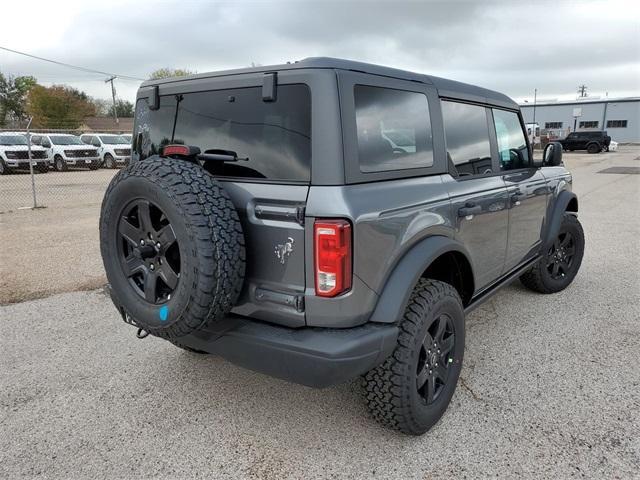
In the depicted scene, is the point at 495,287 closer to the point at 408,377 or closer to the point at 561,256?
the point at 408,377

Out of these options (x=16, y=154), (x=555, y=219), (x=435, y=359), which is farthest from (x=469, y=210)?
(x=16, y=154)

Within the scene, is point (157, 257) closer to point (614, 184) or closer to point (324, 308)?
point (324, 308)

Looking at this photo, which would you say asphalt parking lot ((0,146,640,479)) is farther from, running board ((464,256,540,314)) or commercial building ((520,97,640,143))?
commercial building ((520,97,640,143))

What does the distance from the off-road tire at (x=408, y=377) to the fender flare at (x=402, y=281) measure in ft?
0.44

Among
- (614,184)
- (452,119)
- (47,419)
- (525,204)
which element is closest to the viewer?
(47,419)

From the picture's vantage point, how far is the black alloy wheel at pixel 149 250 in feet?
7.29

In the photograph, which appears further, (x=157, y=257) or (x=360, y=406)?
(x=360, y=406)

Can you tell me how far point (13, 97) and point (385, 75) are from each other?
75.1m

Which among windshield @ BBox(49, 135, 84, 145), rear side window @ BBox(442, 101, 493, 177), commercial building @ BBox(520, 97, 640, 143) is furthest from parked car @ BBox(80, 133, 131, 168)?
commercial building @ BBox(520, 97, 640, 143)

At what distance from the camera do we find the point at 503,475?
2238 millimetres

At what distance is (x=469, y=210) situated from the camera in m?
2.88

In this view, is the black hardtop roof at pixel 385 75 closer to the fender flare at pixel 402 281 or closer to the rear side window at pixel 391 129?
the rear side window at pixel 391 129

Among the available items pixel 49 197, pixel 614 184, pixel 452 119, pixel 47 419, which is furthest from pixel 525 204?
pixel 614 184

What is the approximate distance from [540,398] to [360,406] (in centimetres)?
111
